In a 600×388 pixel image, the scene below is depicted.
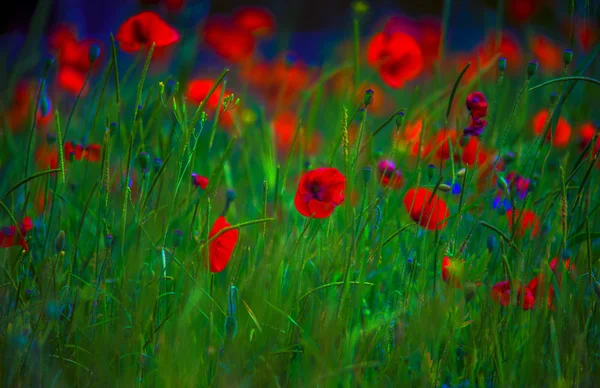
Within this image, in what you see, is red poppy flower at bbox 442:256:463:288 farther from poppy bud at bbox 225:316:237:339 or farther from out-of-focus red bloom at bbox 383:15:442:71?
out-of-focus red bloom at bbox 383:15:442:71

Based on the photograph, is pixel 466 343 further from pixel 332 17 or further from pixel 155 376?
pixel 332 17

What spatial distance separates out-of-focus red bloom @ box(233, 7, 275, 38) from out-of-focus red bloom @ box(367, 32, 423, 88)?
75 centimetres

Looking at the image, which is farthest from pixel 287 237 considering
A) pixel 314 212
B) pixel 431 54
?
pixel 431 54

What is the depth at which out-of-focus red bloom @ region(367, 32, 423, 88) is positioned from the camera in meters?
1.64

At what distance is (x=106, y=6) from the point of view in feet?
10.4

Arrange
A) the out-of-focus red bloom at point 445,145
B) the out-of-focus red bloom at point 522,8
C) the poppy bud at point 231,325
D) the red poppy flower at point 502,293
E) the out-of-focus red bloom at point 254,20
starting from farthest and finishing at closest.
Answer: the out-of-focus red bloom at point 522,8
the out-of-focus red bloom at point 254,20
the out-of-focus red bloom at point 445,145
the red poppy flower at point 502,293
the poppy bud at point 231,325

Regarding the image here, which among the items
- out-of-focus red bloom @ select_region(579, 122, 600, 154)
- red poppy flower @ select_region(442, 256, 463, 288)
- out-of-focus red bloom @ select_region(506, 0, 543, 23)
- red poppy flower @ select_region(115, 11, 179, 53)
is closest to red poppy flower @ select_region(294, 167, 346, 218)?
red poppy flower @ select_region(442, 256, 463, 288)

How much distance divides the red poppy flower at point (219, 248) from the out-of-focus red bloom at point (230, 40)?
1.10 meters

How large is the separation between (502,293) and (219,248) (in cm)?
43

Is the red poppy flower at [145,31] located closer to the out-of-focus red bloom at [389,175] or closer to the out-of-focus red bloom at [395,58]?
the out-of-focus red bloom at [389,175]

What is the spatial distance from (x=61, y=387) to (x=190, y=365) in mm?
157

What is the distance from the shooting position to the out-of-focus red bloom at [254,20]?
7.60 ft

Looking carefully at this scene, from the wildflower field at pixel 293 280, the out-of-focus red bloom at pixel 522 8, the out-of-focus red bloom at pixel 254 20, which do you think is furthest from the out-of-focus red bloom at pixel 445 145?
the out-of-focus red bloom at pixel 522 8

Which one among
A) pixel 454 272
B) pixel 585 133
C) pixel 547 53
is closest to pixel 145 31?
pixel 454 272
